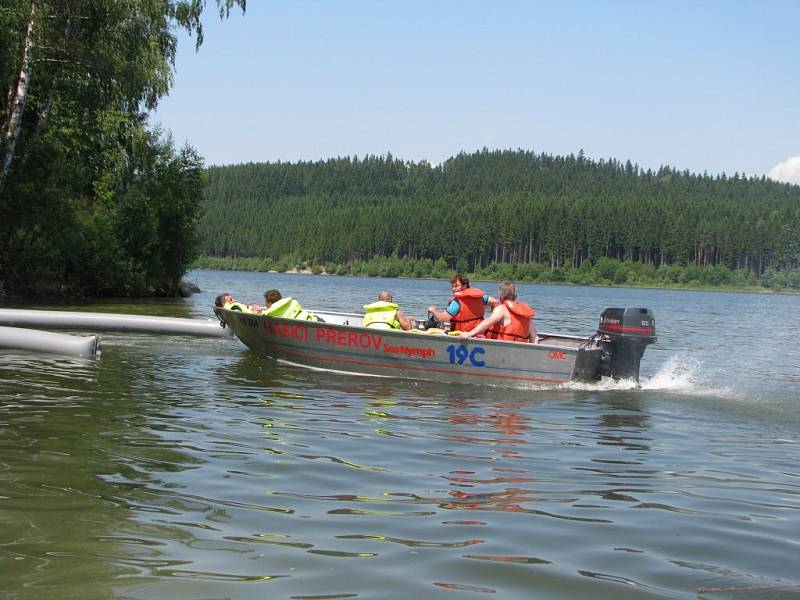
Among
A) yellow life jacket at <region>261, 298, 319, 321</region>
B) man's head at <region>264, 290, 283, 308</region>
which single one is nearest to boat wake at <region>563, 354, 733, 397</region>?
yellow life jacket at <region>261, 298, 319, 321</region>

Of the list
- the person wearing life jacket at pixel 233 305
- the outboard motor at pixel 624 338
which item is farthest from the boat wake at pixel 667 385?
the person wearing life jacket at pixel 233 305

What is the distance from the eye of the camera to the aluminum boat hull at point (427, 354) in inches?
500

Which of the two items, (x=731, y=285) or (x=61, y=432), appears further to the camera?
(x=731, y=285)

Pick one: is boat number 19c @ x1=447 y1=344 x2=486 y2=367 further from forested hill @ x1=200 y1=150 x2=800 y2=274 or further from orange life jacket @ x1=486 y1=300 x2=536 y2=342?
forested hill @ x1=200 y1=150 x2=800 y2=274

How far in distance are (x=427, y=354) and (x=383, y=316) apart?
111 cm

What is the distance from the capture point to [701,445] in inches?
351

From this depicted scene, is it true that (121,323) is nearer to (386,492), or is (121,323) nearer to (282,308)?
(282,308)

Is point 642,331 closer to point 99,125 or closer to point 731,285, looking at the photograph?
point 99,125

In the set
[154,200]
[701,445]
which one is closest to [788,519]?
[701,445]

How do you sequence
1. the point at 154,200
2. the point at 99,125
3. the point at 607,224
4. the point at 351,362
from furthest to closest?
the point at 607,224 → the point at 154,200 → the point at 99,125 → the point at 351,362

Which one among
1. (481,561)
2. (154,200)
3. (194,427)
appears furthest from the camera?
(154,200)

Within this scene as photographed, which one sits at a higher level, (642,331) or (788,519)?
(642,331)

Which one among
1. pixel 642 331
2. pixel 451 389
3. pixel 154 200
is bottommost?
pixel 451 389

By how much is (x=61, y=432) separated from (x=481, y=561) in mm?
4705
